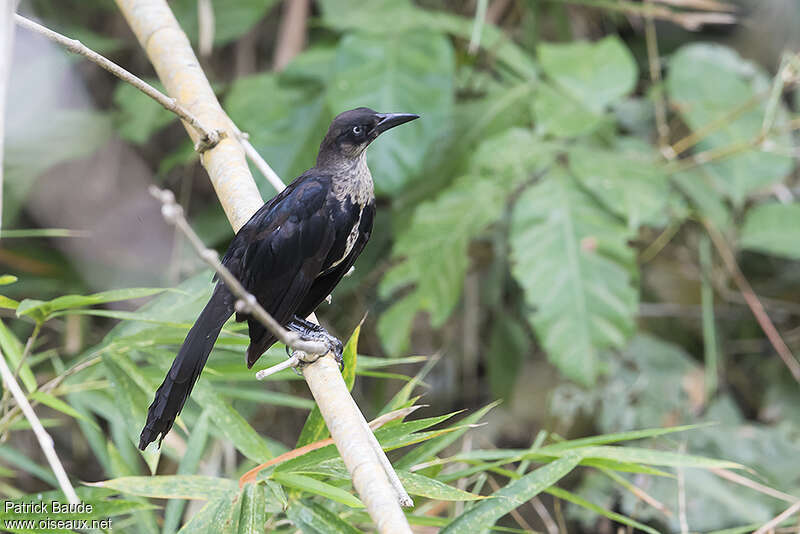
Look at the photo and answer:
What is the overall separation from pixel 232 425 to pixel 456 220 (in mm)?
1043

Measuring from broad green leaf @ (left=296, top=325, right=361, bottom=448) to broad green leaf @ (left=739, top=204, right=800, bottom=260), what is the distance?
1674mm

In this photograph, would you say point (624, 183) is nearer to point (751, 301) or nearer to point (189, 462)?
point (751, 301)

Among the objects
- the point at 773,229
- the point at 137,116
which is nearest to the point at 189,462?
the point at 137,116

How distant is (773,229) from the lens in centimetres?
271

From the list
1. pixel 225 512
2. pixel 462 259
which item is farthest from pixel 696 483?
pixel 225 512

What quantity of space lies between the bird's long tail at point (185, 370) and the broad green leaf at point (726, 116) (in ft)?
6.29

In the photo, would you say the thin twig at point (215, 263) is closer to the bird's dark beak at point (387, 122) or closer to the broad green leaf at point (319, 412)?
the broad green leaf at point (319, 412)

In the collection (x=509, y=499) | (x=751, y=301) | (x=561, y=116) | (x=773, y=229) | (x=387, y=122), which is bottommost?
(x=751, y=301)

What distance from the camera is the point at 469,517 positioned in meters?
1.47

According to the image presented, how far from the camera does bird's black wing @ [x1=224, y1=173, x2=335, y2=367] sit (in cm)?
146

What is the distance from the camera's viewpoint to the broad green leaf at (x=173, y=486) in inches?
58.9

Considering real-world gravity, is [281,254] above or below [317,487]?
above

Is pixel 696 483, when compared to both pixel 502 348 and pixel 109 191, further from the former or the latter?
pixel 109 191

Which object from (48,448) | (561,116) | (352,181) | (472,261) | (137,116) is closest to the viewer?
(48,448)
